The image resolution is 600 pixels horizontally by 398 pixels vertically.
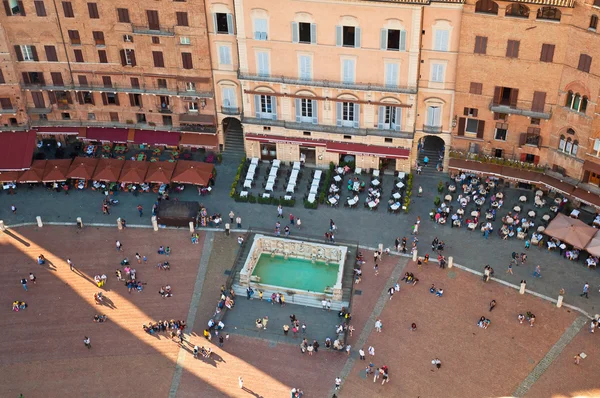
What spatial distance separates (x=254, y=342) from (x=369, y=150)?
1149 inches

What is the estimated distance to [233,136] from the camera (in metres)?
110

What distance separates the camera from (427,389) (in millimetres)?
80438

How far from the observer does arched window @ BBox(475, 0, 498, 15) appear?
90656 mm

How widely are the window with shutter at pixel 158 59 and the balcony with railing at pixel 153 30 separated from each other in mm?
2865

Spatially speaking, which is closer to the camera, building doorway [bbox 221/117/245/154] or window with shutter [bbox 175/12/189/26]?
window with shutter [bbox 175/12/189/26]

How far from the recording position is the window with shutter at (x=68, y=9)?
98450 millimetres

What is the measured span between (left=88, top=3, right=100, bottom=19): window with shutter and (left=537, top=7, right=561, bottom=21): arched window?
50460 millimetres

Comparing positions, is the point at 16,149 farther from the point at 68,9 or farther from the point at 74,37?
the point at 68,9

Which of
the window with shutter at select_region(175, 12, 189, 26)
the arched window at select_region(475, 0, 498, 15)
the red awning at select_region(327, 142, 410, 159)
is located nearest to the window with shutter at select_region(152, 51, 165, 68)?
Result: the window with shutter at select_region(175, 12, 189, 26)

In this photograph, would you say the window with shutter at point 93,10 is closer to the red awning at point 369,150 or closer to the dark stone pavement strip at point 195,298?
the dark stone pavement strip at point 195,298

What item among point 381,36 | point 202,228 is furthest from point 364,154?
point 202,228

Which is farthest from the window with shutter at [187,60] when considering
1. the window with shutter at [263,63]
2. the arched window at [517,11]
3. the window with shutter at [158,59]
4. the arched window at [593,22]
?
the arched window at [593,22]

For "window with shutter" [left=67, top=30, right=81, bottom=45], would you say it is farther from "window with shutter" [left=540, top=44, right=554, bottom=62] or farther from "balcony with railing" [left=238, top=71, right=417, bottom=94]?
"window with shutter" [left=540, top=44, right=554, bottom=62]

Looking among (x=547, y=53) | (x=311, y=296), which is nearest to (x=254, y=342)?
(x=311, y=296)
